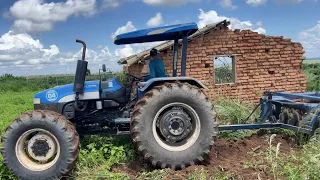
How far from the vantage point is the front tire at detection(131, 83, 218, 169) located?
4.73 meters

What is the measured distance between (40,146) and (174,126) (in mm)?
1853

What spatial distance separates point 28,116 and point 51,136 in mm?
410

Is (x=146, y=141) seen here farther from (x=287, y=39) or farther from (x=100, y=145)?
(x=287, y=39)

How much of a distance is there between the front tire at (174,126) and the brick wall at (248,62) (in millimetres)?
6481

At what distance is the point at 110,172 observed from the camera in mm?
4789

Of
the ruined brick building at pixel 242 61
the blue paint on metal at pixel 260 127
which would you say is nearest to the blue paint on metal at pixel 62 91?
the blue paint on metal at pixel 260 127

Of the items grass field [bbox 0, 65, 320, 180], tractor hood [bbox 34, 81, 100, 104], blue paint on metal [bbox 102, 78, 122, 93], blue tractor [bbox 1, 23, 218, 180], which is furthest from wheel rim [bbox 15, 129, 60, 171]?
blue paint on metal [bbox 102, 78, 122, 93]

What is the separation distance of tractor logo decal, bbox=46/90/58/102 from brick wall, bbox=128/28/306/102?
Result: 612 cm

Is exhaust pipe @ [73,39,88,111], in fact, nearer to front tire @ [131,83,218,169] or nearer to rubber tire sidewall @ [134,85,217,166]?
front tire @ [131,83,218,169]

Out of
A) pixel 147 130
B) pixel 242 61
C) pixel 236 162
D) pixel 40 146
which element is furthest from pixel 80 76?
pixel 242 61

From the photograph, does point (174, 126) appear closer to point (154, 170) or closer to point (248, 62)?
point (154, 170)

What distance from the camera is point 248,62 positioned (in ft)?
38.9

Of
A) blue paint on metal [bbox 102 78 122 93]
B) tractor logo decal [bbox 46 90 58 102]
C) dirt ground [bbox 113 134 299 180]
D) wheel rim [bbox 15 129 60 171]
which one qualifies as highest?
blue paint on metal [bbox 102 78 122 93]

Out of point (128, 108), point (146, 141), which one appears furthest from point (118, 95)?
point (146, 141)
